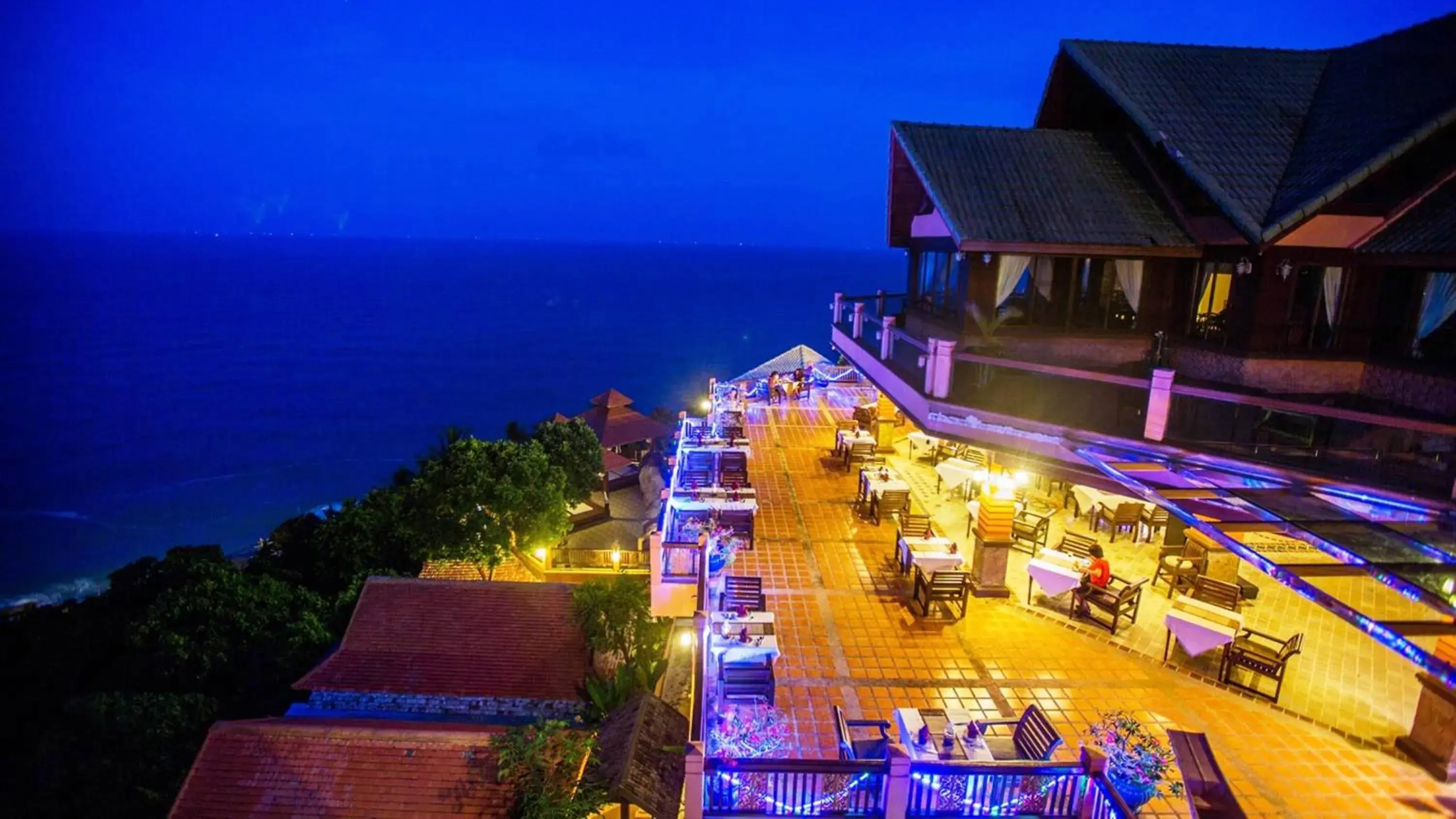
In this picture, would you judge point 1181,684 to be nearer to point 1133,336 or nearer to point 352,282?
point 1133,336

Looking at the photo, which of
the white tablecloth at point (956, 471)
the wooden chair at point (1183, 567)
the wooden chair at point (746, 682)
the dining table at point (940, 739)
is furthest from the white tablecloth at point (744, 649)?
the white tablecloth at point (956, 471)

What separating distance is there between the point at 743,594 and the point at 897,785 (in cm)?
441

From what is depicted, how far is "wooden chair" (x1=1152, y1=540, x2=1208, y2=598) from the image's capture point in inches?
457

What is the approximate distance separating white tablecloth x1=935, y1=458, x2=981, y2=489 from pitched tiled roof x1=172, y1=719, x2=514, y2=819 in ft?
33.2

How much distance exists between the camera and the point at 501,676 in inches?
693

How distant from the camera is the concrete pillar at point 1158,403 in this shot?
10.5 meters

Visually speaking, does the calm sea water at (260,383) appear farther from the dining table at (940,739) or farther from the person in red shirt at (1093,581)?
the person in red shirt at (1093,581)

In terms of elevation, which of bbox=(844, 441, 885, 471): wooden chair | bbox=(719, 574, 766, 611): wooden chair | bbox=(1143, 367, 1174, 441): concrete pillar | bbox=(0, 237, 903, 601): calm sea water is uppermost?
bbox=(1143, 367, 1174, 441): concrete pillar

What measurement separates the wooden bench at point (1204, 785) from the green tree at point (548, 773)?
300 inches

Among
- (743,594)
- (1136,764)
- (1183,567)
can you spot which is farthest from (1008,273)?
(1136,764)

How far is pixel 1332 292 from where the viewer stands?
38.1 ft

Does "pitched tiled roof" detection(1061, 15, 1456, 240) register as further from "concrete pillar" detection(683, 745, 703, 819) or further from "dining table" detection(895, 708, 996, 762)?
"concrete pillar" detection(683, 745, 703, 819)

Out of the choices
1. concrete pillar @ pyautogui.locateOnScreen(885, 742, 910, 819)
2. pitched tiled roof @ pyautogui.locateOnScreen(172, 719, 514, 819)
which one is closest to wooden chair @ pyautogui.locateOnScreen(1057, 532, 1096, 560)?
concrete pillar @ pyautogui.locateOnScreen(885, 742, 910, 819)

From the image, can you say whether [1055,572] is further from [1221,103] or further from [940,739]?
[1221,103]
